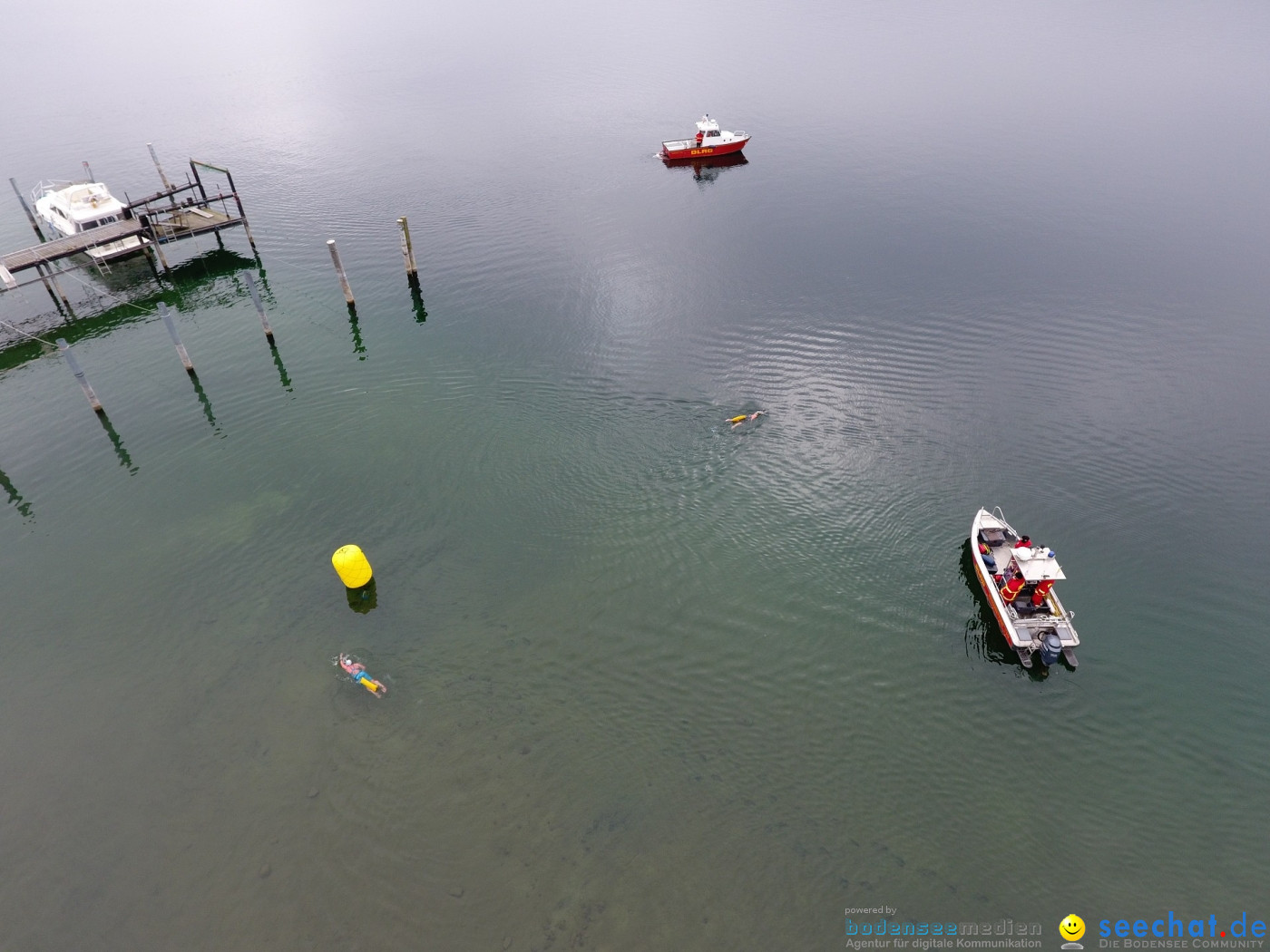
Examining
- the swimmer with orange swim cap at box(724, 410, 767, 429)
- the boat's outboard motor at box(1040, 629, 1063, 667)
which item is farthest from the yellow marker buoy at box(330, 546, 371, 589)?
the boat's outboard motor at box(1040, 629, 1063, 667)

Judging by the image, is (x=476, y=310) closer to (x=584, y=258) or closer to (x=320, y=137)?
(x=584, y=258)

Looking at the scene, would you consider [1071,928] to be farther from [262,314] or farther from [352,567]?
[262,314]

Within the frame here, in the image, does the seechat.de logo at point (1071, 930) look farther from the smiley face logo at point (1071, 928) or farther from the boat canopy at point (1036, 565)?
the boat canopy at point (1036, 565)

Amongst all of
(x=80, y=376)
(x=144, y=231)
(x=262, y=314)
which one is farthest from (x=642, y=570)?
(x=144, y=231)

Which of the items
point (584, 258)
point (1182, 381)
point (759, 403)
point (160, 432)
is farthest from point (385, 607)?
point (1182, 381)

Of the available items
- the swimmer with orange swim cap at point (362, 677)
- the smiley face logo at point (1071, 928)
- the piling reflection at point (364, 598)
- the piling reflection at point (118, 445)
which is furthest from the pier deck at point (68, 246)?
the smiley face logo at point (1071, 928)

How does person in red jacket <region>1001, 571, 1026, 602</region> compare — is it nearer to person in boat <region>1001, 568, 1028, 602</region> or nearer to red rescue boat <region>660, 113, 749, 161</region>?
person in boat <region>1001, 568, 1028, 602</region>
